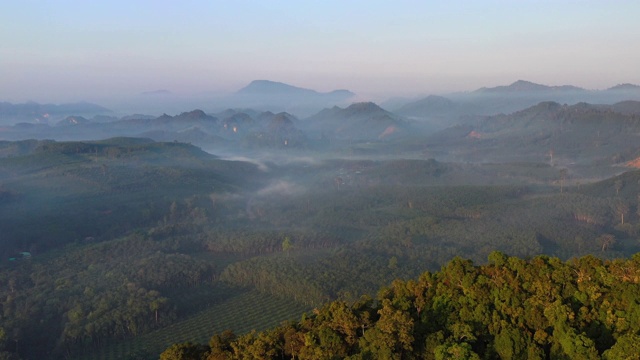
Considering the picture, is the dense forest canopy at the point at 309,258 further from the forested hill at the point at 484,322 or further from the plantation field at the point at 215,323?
the plantation field at the point at 215,323

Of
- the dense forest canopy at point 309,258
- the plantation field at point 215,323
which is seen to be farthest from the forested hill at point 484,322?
the plantation field at point 215,323

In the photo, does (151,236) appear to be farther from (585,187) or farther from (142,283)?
(585,187)

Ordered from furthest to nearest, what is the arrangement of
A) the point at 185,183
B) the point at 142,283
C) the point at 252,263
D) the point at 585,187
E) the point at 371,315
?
1. the point at 185,183
2. the point at 585,187
3. the point at 252,263
4. the point at 142,283
5. the point at 371,315

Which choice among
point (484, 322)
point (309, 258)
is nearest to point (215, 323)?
point (309, 258)

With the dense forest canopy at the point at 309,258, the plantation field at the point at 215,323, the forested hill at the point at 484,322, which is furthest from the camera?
the plantation field at the point at 215,323

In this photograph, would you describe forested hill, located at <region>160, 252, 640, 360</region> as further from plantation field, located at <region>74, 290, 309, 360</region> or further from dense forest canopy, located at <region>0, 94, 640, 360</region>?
plantation field, located at <region>74, 290, 309, 360</region>

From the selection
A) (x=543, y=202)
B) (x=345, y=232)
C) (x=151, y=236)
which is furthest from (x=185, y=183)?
(x=543, y=202)

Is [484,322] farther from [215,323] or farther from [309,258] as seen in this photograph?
[309,258]

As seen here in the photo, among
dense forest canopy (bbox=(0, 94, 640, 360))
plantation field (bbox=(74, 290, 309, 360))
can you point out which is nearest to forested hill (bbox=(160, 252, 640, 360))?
dense forest canopy (bbox=(0, 94, 640, 360))
